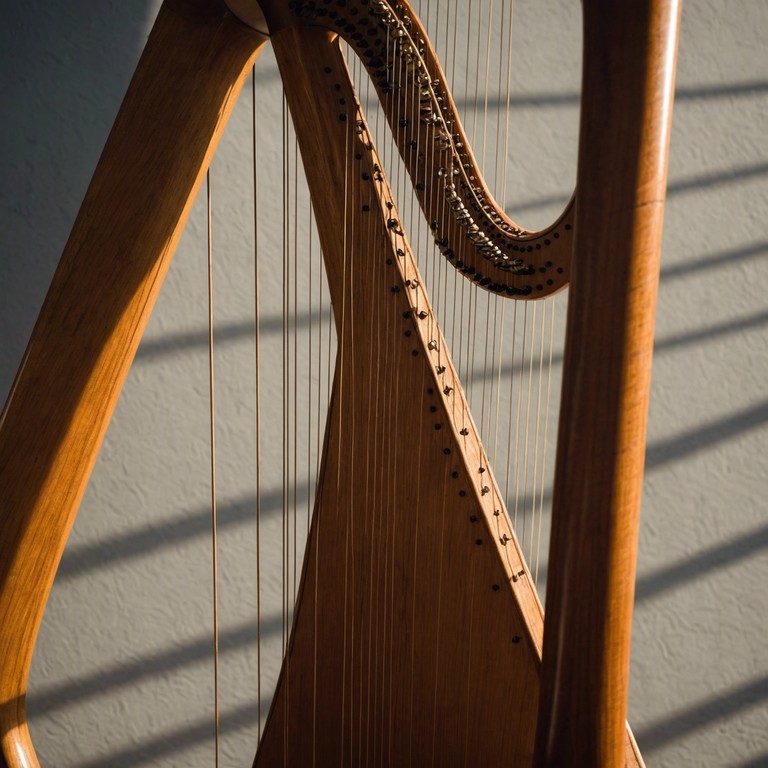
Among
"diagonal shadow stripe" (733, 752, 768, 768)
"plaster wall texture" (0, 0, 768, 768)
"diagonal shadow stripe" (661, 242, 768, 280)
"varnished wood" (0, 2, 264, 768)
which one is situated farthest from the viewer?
"diagonal shadow stripe" (733, 752, 768, 768)

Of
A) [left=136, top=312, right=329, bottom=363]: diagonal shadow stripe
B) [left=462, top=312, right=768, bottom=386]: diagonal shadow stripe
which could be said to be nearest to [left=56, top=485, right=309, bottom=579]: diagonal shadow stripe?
[left=136, top=312, right=329, bottom=363]: diagonal shadow stripe

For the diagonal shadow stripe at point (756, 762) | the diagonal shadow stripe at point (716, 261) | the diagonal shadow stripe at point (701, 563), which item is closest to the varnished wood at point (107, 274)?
the diagonal shadow stripe at point (716, 261)

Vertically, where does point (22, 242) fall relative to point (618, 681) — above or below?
above

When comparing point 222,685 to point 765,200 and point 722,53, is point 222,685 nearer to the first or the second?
point 765,200

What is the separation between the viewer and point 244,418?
172 centimetres

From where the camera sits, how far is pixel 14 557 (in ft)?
2.21

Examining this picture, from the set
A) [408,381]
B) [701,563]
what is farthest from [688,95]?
[408,381]

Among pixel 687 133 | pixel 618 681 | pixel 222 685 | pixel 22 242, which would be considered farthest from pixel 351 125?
pixel 222 685

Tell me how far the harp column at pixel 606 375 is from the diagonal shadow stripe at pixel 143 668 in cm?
153

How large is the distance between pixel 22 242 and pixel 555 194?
1151 mm

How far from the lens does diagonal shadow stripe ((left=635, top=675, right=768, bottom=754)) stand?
6.31 feet

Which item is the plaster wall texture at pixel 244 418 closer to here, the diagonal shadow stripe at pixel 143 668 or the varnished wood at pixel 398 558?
the diagonal shadow stripe at pixel 143 668

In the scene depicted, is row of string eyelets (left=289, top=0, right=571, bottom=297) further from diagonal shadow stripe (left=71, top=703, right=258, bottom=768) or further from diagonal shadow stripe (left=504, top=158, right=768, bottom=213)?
diagonal shadow stripe (left=71, top=703, right=258, bottom=768)

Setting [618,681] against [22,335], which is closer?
[618,681]
